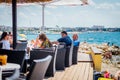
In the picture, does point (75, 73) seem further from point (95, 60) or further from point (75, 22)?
point (75, 22)

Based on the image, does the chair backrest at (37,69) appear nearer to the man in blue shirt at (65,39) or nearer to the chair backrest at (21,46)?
the chair backrest at (21,46)

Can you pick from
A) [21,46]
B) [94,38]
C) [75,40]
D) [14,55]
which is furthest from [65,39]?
[94,38]

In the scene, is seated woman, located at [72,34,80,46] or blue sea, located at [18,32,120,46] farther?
blue sea, located at [18,32,120,46]

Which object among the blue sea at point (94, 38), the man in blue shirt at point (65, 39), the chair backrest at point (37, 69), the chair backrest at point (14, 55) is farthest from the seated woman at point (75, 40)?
the blue sea at point (94, 38)

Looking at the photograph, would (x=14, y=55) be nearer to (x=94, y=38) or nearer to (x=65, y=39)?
(x=65, y=39)

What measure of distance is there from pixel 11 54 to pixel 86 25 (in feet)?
258

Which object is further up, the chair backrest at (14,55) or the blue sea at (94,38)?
the chair backrest at (14,55)

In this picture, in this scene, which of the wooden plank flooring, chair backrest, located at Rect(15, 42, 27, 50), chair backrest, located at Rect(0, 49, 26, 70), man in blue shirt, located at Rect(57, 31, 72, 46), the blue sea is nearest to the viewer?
chair backrest, located at Rect(0, 49, 26, 70)

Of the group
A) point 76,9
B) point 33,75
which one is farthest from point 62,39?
point 76,9

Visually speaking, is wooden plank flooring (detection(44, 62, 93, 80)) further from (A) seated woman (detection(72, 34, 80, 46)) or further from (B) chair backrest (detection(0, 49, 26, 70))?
(B) chair backrest (detection(0, 49, 26, 70))

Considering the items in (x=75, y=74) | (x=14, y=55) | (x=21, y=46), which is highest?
(x=14, y=55)

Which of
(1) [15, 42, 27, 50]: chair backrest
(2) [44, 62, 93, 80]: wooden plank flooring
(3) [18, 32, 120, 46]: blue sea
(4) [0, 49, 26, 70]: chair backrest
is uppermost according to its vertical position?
(4) [0, 49, 26, 70]: chair backrest

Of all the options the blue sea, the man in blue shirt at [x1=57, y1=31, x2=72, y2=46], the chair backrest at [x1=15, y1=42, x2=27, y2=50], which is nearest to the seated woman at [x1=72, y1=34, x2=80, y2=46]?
the man in blue shirt at [x1=57, y1=31, x2=72, y2=46]

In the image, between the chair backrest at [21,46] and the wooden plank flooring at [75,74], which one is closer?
the wooden plank flooring at [75,74]
